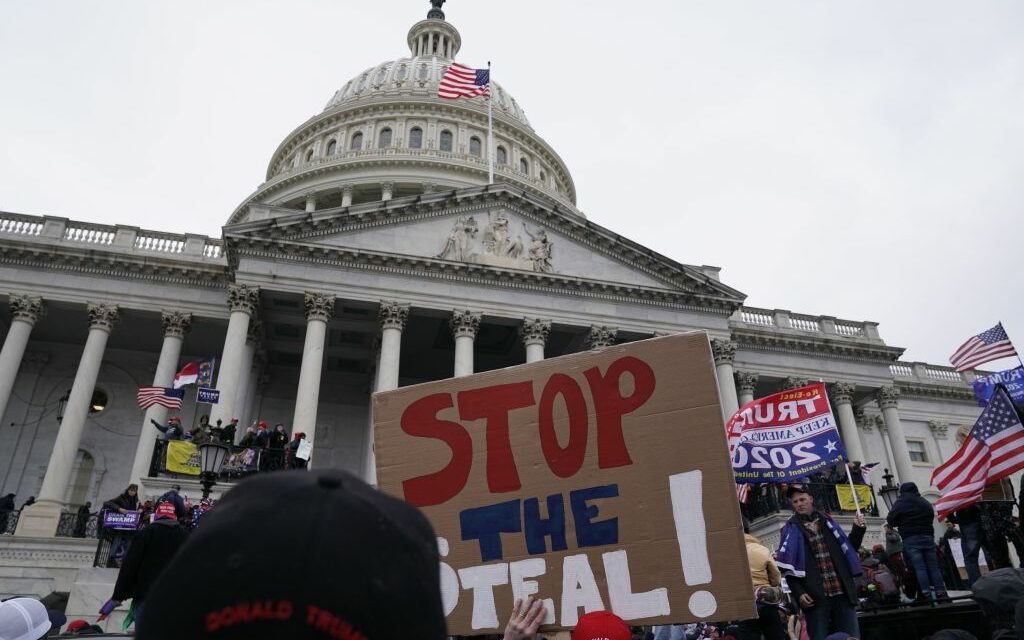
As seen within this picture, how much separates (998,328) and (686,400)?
27.4m

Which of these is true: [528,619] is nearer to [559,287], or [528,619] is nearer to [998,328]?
[559,287]

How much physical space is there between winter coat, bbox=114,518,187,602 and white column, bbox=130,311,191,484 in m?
19.6

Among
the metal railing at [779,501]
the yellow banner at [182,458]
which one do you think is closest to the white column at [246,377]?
the yellow banner at [182,458]

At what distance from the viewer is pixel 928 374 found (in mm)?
44031

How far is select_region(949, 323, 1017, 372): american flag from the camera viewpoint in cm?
2572

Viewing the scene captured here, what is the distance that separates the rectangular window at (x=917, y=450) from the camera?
41.5m

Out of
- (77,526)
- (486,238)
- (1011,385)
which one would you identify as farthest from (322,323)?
(1011,385)

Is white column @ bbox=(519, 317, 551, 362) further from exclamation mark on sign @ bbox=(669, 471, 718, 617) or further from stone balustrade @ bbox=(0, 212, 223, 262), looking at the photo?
exclamation mark on sign @ bbox=(669, 471, 718, 617)

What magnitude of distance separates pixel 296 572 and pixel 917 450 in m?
47.9

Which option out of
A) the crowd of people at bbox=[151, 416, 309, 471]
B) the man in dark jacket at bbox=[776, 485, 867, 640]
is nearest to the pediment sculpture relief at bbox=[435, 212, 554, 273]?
the crowd of people at bbox=[151, 416, 309, 471]

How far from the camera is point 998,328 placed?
26.4 m

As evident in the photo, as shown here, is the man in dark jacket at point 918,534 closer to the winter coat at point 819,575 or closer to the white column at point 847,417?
the winter coat at point 819,575

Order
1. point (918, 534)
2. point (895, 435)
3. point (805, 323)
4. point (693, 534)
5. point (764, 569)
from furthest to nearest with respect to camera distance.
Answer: point (805, 323)
point (895, 435)
point (918, 534)
point (764, 569)
point (693, 534)

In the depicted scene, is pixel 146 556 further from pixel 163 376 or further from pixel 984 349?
pixel 984 349
